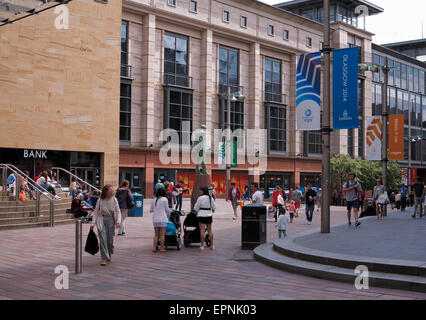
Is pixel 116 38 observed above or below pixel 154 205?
above

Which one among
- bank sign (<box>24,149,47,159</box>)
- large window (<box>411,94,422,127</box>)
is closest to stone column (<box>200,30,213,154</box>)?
bank sign (<box>24,149,47,159</box>)

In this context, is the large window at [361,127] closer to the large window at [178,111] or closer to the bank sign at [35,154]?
the large window at [178,111]

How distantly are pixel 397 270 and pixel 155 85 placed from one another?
35.2 metres

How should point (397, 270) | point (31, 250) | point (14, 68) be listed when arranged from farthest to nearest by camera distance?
point (14, 68) < point (31, 250) < point (397, 270)

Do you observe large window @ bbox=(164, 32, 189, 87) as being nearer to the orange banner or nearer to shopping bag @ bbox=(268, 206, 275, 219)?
shopping bag @ bbox=(268, 206, 275, 219)

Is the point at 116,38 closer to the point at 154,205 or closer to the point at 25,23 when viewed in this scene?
the point at 25,23

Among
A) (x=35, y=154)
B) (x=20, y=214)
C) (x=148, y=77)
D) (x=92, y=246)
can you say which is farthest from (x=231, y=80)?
(x=92, y=246)

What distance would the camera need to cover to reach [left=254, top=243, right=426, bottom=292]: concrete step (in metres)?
7.57

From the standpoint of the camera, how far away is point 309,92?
48.0ft

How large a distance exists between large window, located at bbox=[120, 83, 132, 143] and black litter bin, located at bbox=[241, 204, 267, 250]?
1113 inches

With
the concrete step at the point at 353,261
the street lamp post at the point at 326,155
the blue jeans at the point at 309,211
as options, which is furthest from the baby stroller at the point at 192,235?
the blue jeans at the point at 309,211

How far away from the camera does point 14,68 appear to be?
27.9 meters

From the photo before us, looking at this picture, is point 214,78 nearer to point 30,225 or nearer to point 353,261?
point 30,225
